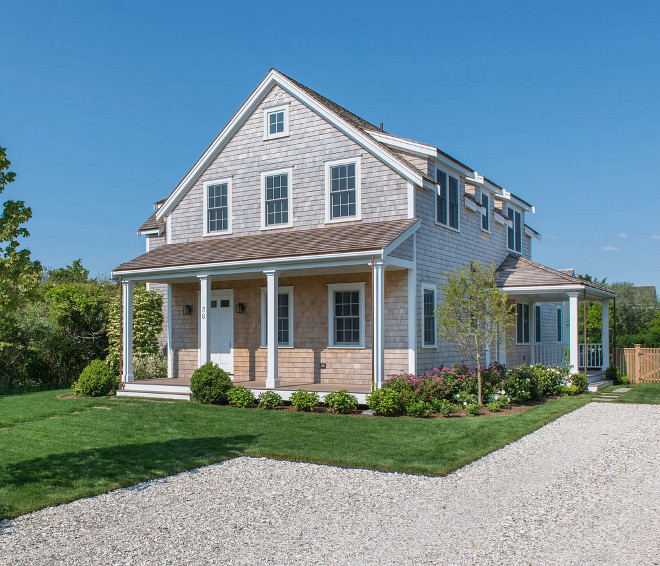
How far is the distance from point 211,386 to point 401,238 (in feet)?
20.1

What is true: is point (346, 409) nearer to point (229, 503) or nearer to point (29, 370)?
point (229, 503)

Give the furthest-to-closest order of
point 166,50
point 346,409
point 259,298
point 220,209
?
point 220,209, point 259,298, point 166,50, point 346,409

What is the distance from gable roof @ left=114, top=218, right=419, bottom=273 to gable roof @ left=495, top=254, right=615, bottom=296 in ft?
16.4

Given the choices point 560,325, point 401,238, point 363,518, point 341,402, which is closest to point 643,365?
point 560,325

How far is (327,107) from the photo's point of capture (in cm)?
1781

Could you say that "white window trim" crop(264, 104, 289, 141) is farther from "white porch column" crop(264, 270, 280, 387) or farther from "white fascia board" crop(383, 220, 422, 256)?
"white fascia board" crop(383, 220, 422, 256)

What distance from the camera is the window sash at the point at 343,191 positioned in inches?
688

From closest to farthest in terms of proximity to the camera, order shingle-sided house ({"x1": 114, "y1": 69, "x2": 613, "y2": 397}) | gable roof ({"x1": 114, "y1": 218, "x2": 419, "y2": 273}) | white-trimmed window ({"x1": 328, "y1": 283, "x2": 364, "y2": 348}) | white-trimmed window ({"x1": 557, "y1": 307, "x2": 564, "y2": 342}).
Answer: gable roof ({"x1": 114, "y1": 218, "x2": 419, "y2": 273}), shingle-sided house ({"x1": 114, "y1": 69, "x2": 613, "y2": 397}), white-trimmed window ({"x1": 328, "y1": 283, "x2": 364, "y2": 348}), white-trimmed window ({"x1": 557, "y1": 307, "x2": 564, "y2": 342})

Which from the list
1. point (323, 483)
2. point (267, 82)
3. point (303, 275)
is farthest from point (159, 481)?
point (267, 82)

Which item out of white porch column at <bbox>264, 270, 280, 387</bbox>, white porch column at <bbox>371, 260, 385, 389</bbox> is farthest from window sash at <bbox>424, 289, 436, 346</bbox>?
white porch column at <bbox>264, 270, 280, 387</bbox>

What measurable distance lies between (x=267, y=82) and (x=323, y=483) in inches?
548

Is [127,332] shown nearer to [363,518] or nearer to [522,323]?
[363,518]

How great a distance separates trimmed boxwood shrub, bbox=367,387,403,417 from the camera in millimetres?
13852

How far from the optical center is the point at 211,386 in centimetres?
1612
